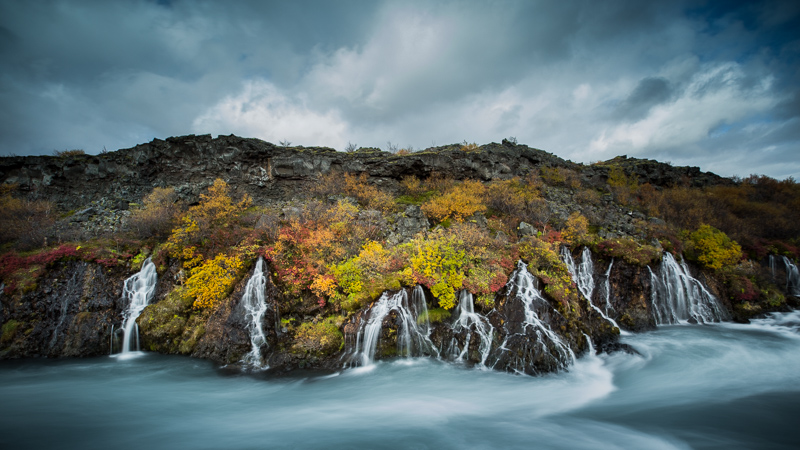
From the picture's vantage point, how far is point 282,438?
20.0 feet

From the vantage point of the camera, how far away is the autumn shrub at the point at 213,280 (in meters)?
11.2

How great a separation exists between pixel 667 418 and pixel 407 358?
7402mm

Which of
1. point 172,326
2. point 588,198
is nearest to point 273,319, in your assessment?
point 172,326

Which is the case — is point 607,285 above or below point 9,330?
above

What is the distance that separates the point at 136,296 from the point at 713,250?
30060 millimetres

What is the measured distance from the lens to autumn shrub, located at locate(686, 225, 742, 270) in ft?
46.8

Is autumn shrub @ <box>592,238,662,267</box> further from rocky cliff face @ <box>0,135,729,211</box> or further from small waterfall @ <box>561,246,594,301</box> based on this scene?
rocky cliff face @ <box>0,135,729,211</box>

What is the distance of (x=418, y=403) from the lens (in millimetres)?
7574

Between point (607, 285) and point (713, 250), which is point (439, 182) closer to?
point (607, 285)

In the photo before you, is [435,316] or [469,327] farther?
[435,316]

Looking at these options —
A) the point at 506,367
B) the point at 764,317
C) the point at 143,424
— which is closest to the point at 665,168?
the point at 764,317

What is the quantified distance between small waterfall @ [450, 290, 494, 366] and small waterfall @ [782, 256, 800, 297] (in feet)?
62.7

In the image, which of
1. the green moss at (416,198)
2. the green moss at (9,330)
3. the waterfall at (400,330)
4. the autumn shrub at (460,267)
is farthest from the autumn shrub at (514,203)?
the green moss at (9,330)

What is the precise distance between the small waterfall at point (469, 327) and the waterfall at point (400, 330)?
924 mm
